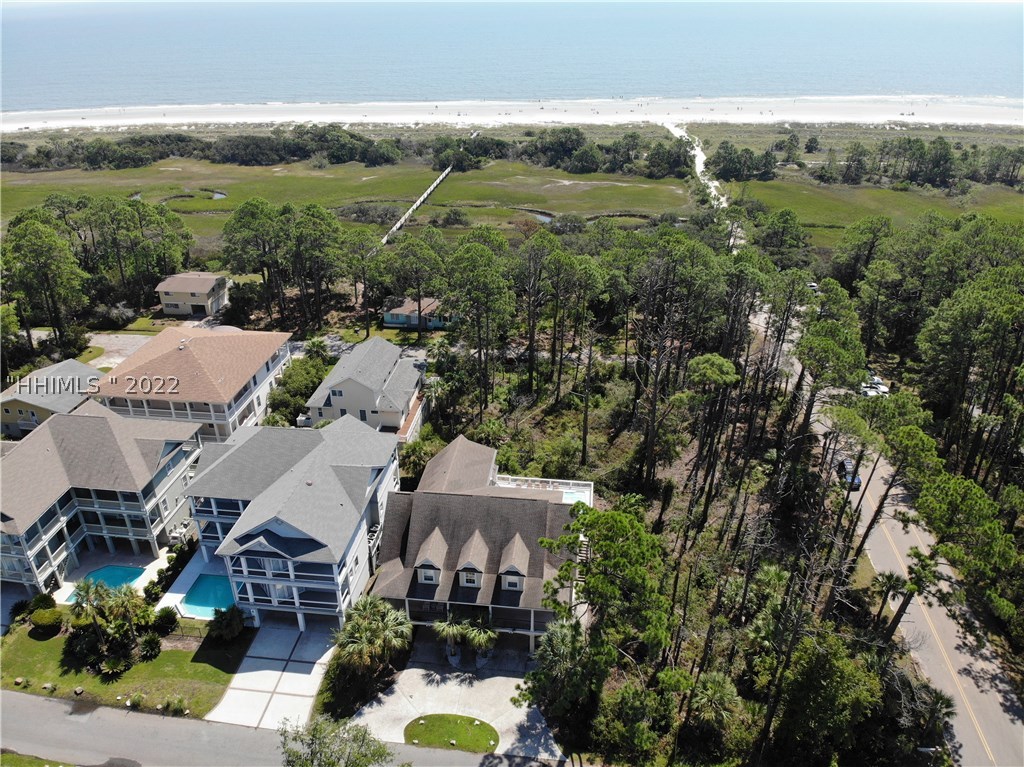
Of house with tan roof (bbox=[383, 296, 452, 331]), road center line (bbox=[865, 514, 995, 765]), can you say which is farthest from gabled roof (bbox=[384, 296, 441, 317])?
road center line (bbox=[865, 514, 995, 765])

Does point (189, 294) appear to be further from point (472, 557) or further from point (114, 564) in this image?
point (472, 557)

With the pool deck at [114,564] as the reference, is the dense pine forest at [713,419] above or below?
above

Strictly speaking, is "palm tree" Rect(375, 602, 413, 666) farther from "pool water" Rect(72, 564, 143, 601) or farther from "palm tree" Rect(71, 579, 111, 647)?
"pool water" Rect(72, 564, 143, 601)

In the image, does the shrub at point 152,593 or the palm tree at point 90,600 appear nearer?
the palm tree at point 90,600

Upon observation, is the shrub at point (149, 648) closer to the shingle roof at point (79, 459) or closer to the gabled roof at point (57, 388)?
the shingle roof at point (79, 459)

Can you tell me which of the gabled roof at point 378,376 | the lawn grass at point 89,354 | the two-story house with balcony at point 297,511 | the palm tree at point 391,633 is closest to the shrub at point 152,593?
the two-story house with balcony at point 297,511

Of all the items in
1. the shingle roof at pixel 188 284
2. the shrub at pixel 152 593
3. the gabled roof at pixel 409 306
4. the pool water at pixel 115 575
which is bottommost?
the pool water at pixel 115 575

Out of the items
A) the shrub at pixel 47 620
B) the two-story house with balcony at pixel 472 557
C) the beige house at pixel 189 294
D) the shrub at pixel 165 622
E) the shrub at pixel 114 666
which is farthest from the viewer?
the beige house at pixel 189 294

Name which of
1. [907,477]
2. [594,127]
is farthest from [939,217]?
[594,127]
